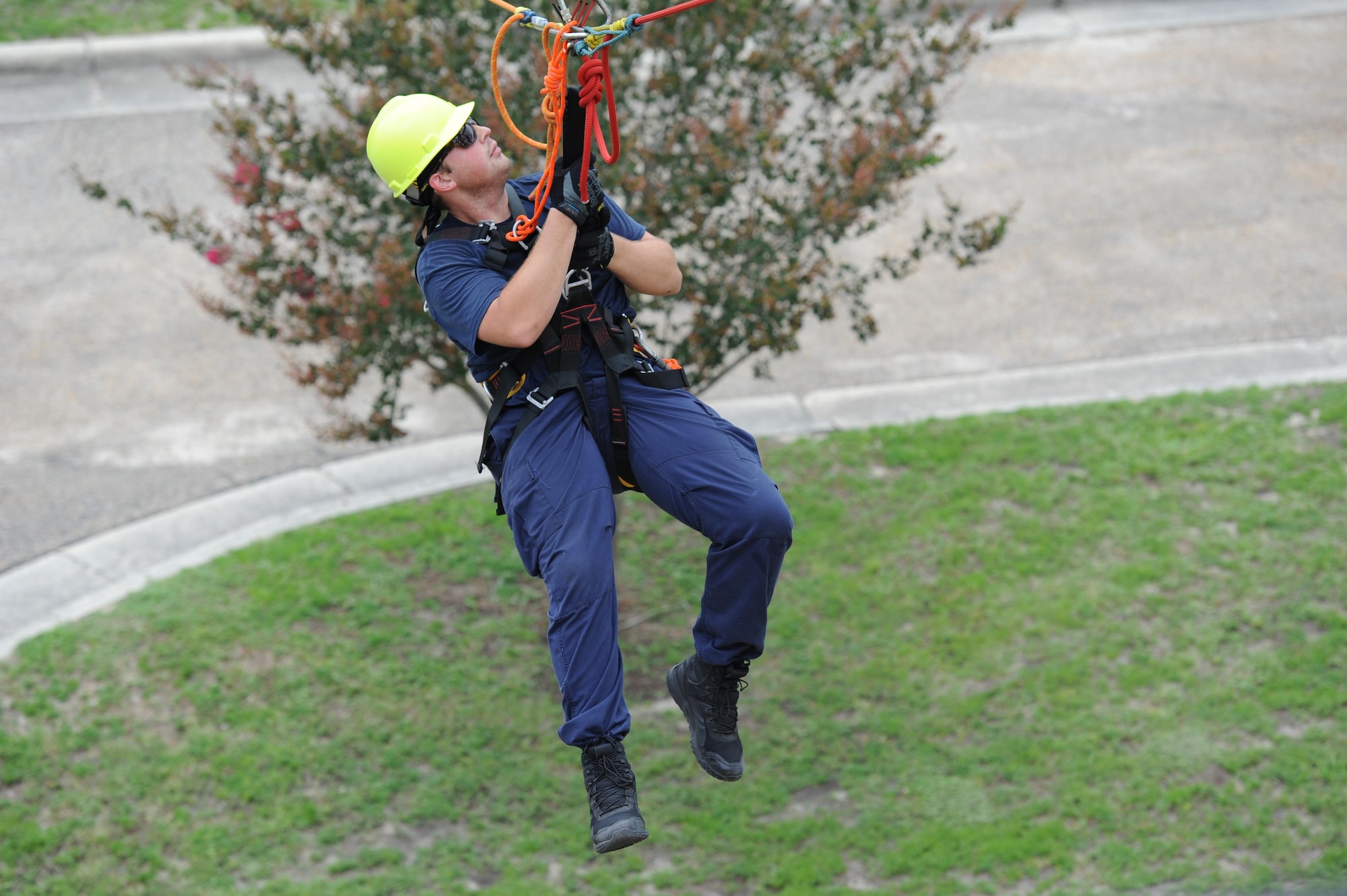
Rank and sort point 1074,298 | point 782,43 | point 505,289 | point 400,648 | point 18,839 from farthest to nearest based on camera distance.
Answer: point 1074,298 → point 400,648 → point 782,43 → point 18,839 → point 505,289

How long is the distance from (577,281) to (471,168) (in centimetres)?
46

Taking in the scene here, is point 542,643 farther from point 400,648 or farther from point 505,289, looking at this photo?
point 505,289

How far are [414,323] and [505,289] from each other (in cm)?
305

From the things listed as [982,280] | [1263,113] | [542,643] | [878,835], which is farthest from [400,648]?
[1263,113]

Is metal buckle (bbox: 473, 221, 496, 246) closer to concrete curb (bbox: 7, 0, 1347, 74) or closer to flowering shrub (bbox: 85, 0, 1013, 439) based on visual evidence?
flowering shrub (bbox: 85, 0, 1013, 439)

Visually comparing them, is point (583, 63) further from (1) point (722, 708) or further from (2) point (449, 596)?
(2) point (449, 596)

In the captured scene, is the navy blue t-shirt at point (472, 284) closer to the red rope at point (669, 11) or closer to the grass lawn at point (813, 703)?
the red rope at point (669, 11)

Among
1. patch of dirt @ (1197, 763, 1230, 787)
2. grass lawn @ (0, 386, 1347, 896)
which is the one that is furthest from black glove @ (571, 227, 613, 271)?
patch of dirt @ (1197, 763, 1230, 787)

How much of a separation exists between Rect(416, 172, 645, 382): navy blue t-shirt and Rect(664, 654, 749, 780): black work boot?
1117mm

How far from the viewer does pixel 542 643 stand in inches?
306

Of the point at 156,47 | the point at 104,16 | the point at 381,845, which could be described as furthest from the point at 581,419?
the point at 104,16

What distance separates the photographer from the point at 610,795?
393 centimetres

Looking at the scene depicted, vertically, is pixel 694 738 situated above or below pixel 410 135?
below

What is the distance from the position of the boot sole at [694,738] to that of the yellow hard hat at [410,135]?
5.85 feet
